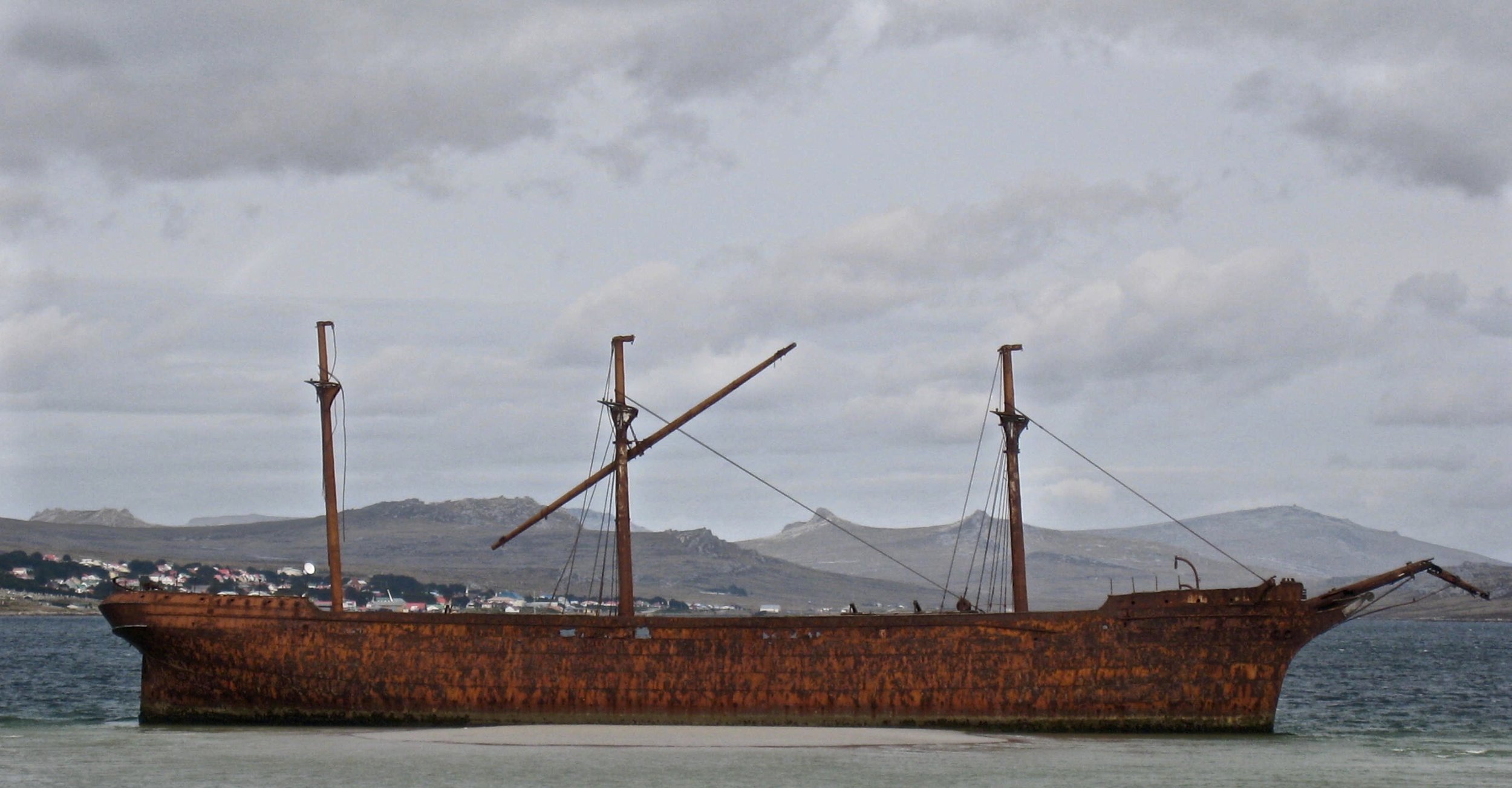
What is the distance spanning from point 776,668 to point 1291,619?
40.7 feet

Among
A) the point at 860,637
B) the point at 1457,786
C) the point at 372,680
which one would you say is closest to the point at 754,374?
the point at 860,637

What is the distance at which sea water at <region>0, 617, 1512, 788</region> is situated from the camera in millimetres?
29219

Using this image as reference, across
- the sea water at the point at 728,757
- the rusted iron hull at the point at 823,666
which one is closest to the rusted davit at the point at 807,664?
the rusted iron hull at the point at 823,666

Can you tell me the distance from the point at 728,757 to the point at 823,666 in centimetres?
599

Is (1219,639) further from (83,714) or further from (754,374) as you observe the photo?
(83,714)

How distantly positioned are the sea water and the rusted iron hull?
0.91 metres

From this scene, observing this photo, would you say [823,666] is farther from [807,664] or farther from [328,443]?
[328,443]

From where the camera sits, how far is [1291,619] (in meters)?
38.0

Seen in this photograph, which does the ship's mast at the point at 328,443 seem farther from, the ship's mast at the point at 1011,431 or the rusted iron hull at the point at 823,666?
the ship's mast at the point at 1011,431

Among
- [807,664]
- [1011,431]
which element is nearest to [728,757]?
[807,664]

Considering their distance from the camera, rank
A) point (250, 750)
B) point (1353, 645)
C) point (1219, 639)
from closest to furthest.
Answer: point (250, 750), point (1219, 639), point (1353, 645)

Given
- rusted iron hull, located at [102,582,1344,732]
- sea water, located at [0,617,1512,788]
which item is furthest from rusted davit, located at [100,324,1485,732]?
sea water, located at [0,617,1512,788]

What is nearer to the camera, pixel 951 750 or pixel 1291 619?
pixel 951 750

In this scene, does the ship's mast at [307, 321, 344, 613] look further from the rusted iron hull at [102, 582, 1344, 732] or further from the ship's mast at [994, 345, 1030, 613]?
the ship's mast at [994, 345, 1030, 613]
